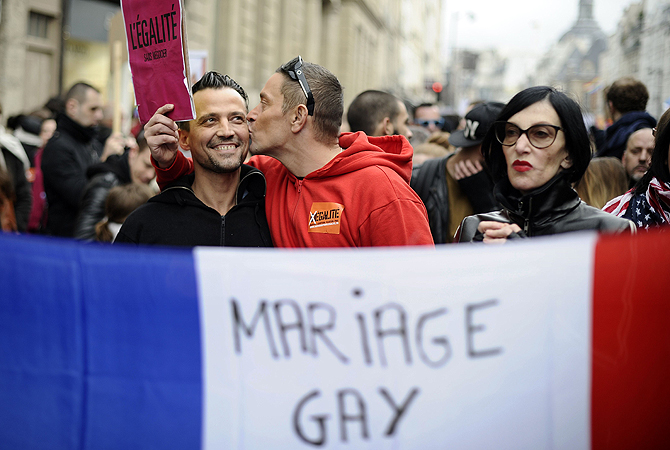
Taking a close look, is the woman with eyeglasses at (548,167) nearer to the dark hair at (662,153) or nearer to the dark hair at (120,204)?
the dark hair at (662,153)

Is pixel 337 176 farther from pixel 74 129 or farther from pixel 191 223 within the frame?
pixel 74 129

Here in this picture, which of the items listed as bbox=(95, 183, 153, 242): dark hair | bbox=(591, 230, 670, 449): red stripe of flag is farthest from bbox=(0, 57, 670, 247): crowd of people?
bbox=(95, 183, 153, 242): dark hair

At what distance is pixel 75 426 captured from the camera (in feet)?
5.60

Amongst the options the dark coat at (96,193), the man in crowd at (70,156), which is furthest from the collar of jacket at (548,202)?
the man in crowd at (70,156)

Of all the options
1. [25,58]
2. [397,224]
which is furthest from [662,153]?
[25,58]

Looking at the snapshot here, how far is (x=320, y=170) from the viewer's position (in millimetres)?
2826

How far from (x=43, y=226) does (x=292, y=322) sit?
18.7 feet

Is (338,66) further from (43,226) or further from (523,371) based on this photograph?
(523,371)

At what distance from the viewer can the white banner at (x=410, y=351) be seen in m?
1.60

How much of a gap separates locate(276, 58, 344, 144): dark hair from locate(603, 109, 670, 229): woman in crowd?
4.50 ft

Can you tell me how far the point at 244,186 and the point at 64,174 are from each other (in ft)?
10.6

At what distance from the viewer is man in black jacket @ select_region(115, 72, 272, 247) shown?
2816 mm

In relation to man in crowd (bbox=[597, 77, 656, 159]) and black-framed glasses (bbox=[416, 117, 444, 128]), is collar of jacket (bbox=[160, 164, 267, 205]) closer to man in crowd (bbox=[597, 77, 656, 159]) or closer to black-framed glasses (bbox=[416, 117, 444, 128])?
man in crowd (bbox=[597, 77, 656, 159])

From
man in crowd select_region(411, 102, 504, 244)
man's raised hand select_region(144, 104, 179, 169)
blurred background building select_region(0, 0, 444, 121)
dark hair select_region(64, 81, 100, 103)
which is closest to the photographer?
man's raised hand select_region(144, 104, 179, 169)
